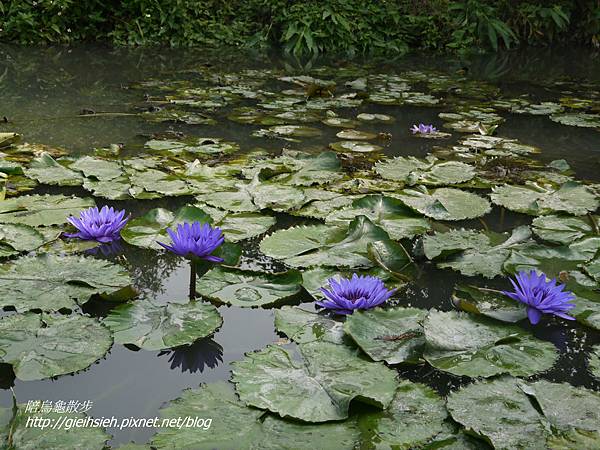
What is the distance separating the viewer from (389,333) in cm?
128

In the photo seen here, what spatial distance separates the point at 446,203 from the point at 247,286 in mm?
844

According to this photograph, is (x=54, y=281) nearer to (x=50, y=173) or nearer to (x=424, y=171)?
(x=50, y=173)

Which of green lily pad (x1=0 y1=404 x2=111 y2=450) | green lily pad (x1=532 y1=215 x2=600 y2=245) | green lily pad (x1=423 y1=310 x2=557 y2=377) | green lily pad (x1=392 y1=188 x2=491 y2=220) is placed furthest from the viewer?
green lily pad (x1=392 y1=188 x2=491 y2=220)

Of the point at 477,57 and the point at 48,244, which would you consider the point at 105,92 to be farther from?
the point at 477,57

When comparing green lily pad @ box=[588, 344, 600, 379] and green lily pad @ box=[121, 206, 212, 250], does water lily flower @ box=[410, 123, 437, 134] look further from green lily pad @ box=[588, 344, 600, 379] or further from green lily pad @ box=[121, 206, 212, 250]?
green lily pad @ box=[588, 344, 600, 379]

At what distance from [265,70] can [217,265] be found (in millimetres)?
3846

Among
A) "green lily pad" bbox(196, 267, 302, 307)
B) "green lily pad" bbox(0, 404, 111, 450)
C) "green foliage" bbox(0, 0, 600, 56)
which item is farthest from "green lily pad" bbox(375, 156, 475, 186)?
"green foliage" bbox(0, 0, 600, 56)

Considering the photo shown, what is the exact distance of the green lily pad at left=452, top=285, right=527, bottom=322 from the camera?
4.43 ft

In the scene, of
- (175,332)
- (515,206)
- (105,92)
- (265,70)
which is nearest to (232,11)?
(265,70)

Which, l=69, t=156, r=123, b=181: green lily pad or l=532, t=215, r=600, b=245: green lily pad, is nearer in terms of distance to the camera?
l=532, t=215, r=600, b=245: green lily pad

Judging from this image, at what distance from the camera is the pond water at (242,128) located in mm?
1189

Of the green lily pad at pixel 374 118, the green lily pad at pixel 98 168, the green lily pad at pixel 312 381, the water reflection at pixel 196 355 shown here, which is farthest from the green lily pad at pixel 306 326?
the green lily pad at pixel 374 118

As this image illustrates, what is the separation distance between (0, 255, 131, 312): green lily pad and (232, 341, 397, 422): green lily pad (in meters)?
0.42

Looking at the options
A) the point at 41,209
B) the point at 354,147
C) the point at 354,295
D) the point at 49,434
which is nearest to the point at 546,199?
the point at 354,147
